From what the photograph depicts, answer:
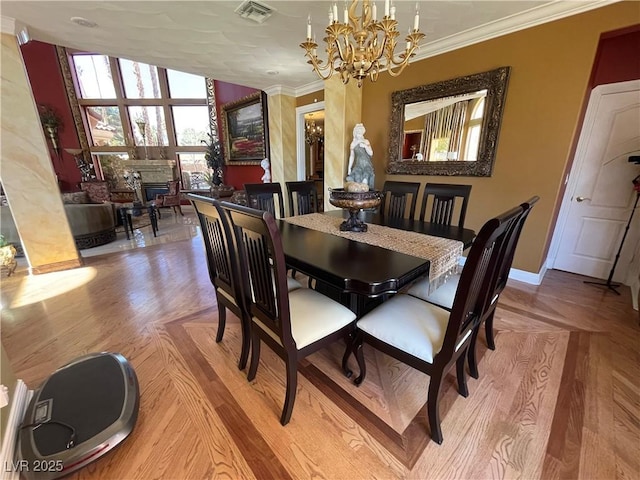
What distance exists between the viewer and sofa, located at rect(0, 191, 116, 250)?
11.5ft

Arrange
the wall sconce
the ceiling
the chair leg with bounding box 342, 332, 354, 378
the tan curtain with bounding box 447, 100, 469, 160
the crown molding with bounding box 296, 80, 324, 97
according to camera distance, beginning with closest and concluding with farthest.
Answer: the chair leg with bounding box 342, 332, 354, 378 → the ceiling → the tan curtain with bounding box 447, 100, 469, 160 → the crown molding with bounding box 296, 80, 324, 97 → the wall sconce

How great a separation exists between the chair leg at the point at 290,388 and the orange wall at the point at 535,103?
8.88 feet

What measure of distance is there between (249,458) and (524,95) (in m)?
3.47

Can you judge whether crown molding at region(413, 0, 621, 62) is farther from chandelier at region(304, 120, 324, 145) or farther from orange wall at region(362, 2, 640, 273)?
chandelier at region(304, 120, 324, 145)

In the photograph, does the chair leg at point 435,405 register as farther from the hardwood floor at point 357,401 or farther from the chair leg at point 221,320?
the chair leg at point 221,320

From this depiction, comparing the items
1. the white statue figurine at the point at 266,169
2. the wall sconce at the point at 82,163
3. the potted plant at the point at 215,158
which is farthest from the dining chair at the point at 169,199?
the wall sconce at the point at 82,163

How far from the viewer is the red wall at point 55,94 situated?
580 centimetres

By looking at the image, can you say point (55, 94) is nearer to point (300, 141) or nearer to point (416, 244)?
point (300, 141)

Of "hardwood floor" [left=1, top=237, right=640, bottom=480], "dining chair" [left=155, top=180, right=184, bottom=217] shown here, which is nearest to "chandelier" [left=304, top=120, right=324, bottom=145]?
"dining chair" [left=155, top=180, right=184, bottom=217]

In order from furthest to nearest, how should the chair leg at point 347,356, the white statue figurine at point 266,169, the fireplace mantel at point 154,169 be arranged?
the fireplace mantel at point 154,169 < the white statue figurine at point 266,169 < the chair leg at point 347,356

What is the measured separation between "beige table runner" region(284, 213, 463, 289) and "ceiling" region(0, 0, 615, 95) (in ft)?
6.29

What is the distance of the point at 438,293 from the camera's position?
156cm

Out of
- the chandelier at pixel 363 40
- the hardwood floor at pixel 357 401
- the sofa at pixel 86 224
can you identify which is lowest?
the hardwood floor at pixel 357 401

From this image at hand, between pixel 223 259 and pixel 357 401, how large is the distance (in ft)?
3.52
